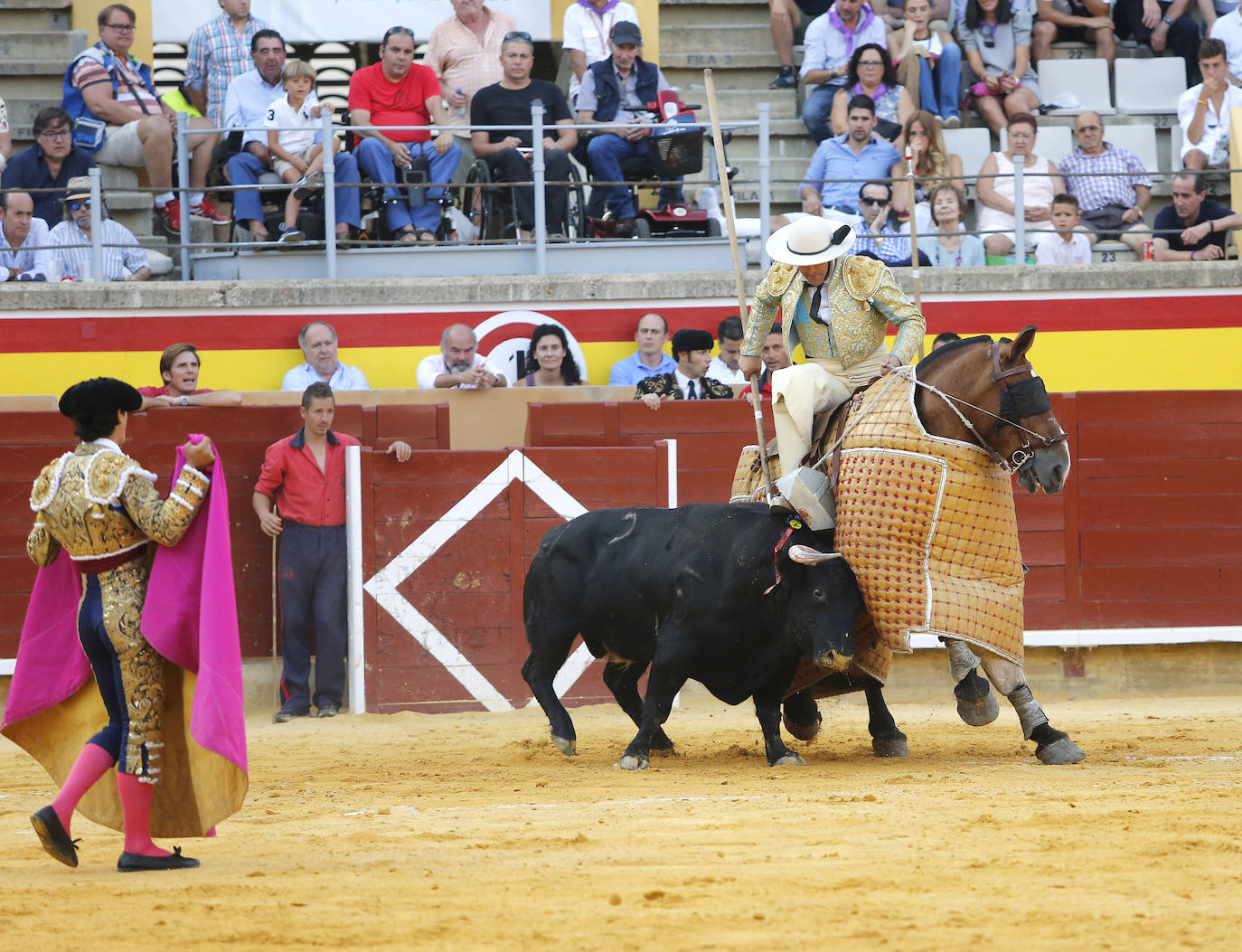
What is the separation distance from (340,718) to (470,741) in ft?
3.77

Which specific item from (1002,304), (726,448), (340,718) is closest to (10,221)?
(340,718)

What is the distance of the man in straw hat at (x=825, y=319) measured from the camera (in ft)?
21.3

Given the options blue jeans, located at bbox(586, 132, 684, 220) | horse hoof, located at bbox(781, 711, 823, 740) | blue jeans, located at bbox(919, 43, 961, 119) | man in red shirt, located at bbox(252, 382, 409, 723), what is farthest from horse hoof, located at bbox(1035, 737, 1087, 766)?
blue jeans, located at bbox(919, 43, 961, 119)

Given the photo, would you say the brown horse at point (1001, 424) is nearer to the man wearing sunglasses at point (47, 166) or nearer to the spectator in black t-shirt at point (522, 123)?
the spectator in black t-shirt at point (522, 123)

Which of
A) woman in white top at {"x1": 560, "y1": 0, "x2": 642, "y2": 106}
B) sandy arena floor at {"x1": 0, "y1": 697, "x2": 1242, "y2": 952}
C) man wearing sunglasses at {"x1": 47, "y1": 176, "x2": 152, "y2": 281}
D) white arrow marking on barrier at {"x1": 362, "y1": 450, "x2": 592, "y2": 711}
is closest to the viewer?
sandy arena floor at {"x1": 0, "y1": 697, "x2": 1242, "y2": 952}

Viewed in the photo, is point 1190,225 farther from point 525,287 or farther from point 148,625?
point 148,625

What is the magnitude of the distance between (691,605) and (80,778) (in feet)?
8.66

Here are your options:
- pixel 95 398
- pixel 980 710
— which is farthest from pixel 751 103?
pixel 95 398

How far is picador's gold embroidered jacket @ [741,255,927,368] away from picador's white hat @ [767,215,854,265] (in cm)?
7

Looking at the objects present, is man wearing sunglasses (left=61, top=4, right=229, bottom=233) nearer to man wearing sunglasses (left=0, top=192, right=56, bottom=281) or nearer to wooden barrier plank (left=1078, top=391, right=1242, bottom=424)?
man wearing sunglasses (left=0, top=192, right=56, bottom=281)

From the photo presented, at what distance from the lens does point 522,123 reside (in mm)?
11164

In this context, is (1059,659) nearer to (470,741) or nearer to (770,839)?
(470,741)

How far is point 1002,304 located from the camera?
35.1 ft

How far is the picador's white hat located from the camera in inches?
255
